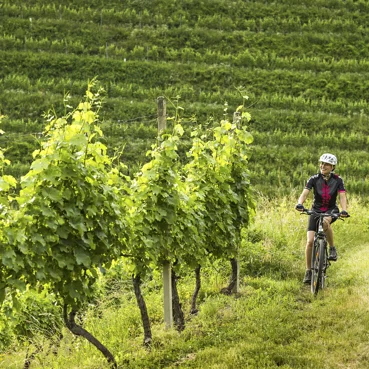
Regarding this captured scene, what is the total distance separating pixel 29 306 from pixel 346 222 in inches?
318

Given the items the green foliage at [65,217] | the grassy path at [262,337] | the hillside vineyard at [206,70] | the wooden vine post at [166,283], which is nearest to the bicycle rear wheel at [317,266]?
the grassy path at [262,337]

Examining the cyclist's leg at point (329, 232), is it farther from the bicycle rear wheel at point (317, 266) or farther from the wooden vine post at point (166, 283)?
the wooden vine post at point (166, 283)

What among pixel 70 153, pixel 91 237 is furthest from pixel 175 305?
pixel 70 153

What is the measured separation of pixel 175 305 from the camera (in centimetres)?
966

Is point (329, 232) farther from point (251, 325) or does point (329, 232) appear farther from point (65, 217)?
point (65, 217)

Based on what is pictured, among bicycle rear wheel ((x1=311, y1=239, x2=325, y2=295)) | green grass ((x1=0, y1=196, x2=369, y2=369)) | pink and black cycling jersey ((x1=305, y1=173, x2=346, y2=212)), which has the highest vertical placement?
pink and black cycling jersey ((x1=305, y1=173, x2=346, y2=212))

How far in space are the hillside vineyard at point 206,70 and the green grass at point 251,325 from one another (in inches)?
421

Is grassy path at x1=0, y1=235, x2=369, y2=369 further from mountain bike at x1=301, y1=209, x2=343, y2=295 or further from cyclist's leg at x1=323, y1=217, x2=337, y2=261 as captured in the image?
cyclist's leg at x1=323, y1=217, x2=337, y2=261

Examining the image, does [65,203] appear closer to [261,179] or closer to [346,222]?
[346,222]

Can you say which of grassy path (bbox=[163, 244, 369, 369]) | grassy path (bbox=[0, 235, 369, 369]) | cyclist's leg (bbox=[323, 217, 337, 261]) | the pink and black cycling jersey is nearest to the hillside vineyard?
cyclist's leg (bbox=[323, 217, 337, 261])

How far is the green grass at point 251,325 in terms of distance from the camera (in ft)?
26.6

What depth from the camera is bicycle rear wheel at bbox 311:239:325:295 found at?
10562mm

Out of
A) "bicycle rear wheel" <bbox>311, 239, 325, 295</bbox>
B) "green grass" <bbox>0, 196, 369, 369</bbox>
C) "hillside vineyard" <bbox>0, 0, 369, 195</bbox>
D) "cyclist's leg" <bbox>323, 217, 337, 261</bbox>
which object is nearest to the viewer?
"green grass" <bbox>0, 196, 369, 369</bbox>

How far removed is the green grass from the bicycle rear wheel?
5.5 inches
